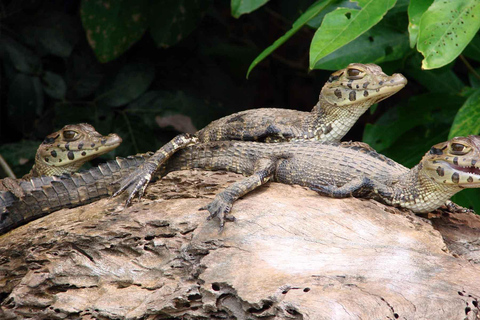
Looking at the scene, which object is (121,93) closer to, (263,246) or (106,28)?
(106,28)

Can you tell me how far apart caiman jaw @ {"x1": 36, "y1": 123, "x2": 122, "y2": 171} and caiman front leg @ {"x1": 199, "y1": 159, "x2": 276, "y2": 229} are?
3.48ft

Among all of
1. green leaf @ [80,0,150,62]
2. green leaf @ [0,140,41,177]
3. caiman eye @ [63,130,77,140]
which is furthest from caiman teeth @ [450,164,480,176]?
green leaf @ [0,140,41,177]

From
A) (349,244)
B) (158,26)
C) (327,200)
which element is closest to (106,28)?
(158,26)

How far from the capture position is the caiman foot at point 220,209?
249cm

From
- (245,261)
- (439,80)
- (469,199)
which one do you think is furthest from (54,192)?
(439,80)

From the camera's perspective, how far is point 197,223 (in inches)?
99.4

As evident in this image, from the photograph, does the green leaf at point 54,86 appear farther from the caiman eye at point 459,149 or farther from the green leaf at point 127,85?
the caiman eye at point 459,149

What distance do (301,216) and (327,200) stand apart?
0.77 ft

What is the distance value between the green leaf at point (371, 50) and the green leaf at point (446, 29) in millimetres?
820

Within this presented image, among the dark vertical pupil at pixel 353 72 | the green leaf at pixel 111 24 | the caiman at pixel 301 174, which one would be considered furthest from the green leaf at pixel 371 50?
the green leaf at pixel 111 24

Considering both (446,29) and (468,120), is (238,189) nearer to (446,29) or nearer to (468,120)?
(446,29)

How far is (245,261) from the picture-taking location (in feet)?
7.48

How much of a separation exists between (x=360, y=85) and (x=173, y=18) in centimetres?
202

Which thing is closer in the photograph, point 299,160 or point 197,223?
point 197,223
